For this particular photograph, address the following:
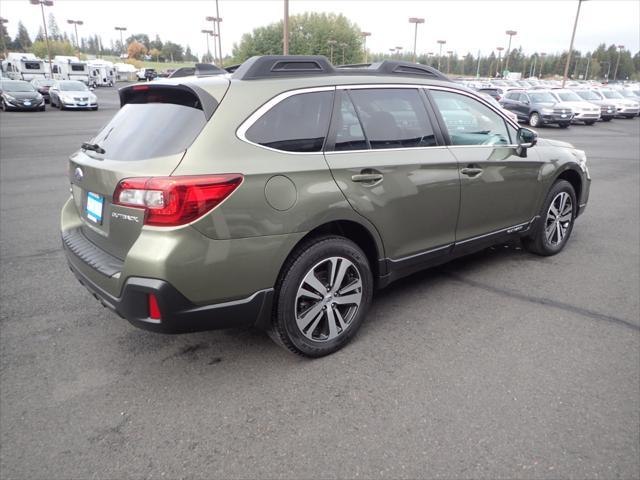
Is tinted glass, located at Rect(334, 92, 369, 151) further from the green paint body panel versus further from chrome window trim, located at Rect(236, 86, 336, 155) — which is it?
chrome window trim, located at Rect(236, 86, 336, 155)

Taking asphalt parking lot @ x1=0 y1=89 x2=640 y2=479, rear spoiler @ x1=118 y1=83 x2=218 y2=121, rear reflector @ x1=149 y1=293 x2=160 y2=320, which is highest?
rear spoiler @ x1=118 y1=83 x2=218 y2=121

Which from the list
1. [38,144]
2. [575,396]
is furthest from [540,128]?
[575,396]

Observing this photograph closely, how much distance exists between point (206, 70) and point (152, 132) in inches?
39.8

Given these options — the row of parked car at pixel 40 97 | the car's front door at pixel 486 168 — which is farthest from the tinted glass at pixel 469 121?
the row of parked car at pixel 40 97

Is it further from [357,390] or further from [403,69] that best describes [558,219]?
[357,390]

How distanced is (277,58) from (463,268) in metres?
2.83

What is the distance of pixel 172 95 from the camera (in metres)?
2.91

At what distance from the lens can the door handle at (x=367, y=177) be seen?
3.09m

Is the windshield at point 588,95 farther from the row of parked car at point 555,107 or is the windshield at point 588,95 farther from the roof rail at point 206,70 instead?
the roof rail at point 206,70

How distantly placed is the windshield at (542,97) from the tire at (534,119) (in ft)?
2.36

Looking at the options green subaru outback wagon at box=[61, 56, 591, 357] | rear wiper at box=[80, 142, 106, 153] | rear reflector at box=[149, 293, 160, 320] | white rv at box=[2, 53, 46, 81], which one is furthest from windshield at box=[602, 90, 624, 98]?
white rv at box=[2, 53, 46, 81]

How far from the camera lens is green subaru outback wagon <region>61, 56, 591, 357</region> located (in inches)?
99.3

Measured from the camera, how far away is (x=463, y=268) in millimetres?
4832

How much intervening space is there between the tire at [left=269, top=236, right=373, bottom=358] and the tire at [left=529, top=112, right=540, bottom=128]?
22.9 meters
